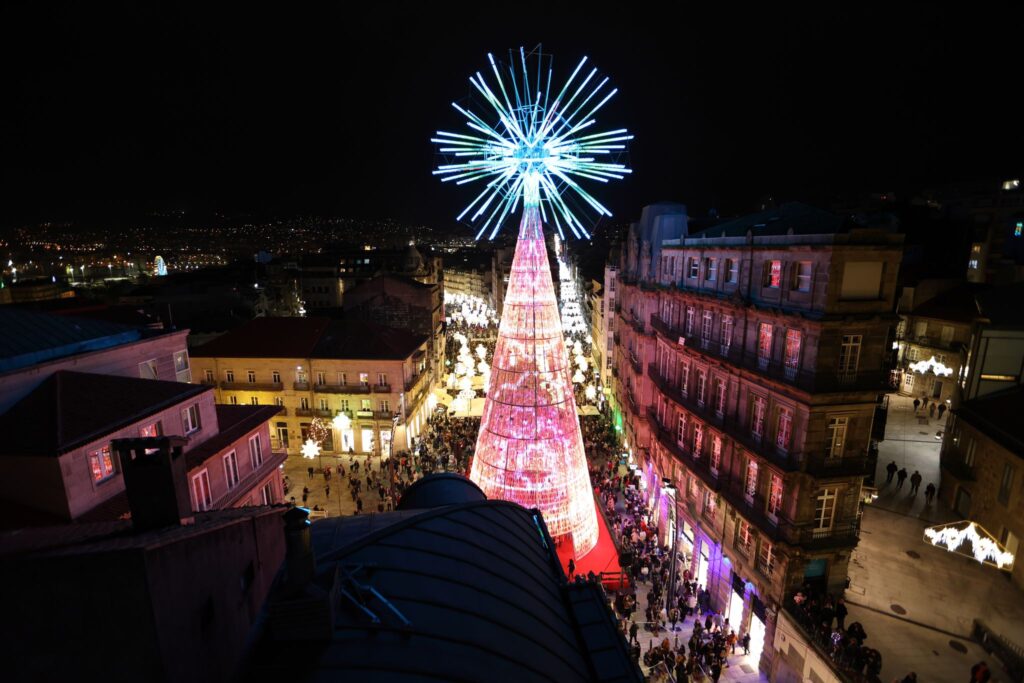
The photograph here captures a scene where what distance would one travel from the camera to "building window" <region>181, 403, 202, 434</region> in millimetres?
21203

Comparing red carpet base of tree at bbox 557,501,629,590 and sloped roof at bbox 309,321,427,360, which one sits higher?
sloped roof at bbox 309,321,427,360

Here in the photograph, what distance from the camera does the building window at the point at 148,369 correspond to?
23645 mm

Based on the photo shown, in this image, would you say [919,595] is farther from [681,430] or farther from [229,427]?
[229,427]

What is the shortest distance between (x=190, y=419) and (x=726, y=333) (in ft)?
81.6

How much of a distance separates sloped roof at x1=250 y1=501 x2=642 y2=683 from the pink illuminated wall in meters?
8.04

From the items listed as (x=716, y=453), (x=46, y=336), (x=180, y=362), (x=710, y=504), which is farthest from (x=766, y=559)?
(x=46, y=336)

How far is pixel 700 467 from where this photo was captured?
25.3 m

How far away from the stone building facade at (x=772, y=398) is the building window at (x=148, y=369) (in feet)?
81.1

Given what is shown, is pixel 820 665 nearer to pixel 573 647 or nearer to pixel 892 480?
pixel 573 647

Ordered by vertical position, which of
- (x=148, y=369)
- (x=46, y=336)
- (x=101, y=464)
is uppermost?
(x=46, y=336)

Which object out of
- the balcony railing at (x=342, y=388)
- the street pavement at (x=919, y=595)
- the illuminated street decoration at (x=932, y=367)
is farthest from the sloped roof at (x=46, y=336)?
the illuminated street decoration at (x=932, y=367)

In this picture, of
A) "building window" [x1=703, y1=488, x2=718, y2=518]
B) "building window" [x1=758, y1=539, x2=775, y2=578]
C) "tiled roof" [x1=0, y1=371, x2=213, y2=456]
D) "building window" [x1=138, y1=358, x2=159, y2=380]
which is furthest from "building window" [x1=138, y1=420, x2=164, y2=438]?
"building window" [x1=758, y1=539, x2=775, y2=578]

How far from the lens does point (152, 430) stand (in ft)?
64.2

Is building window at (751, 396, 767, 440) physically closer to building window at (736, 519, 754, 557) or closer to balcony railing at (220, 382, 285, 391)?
building window at (736, 519, 754, 557)
